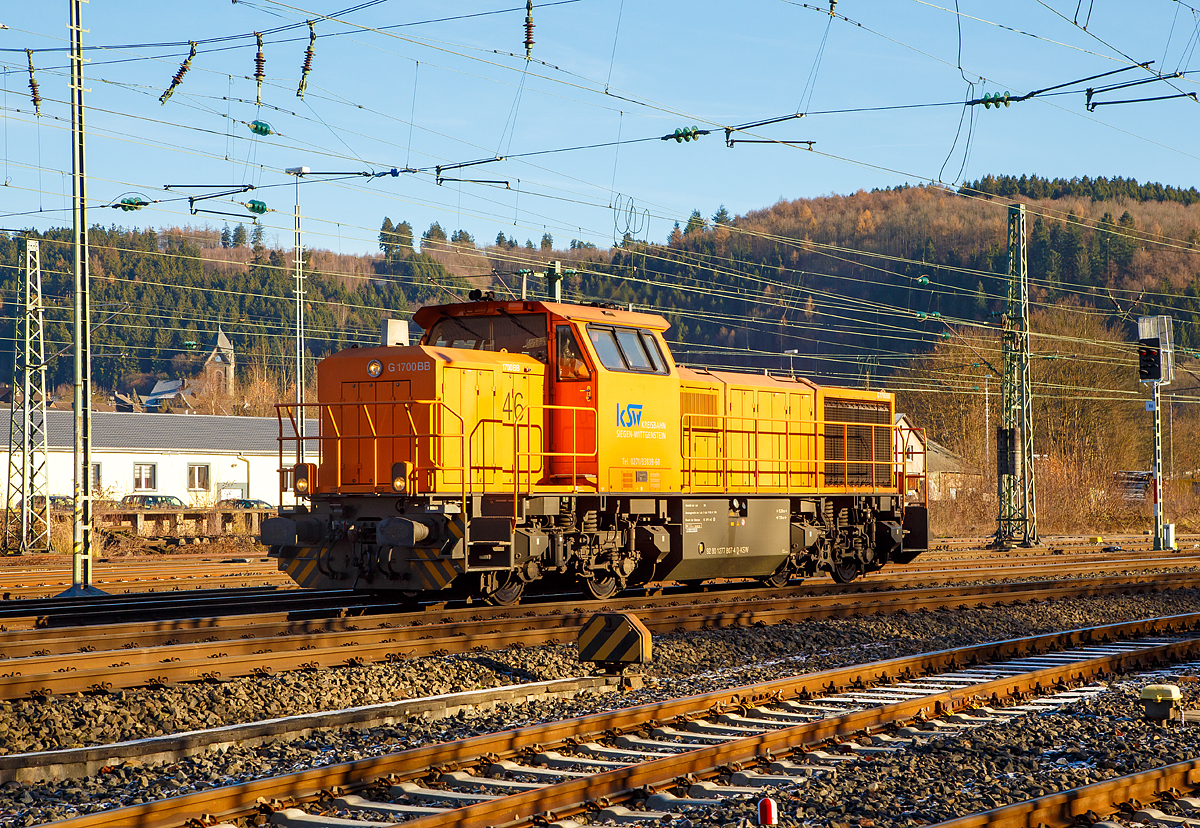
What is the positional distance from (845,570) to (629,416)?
6008 millimetres

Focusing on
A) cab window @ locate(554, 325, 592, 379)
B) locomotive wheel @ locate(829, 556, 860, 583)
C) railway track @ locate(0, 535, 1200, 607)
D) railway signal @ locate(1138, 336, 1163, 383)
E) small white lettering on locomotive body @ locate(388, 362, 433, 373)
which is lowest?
railway track @ locate(0, 535, 1200, 607)

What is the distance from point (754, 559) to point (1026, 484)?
17.3m

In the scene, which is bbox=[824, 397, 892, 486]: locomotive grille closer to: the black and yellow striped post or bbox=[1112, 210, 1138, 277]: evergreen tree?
the black and yellow striped post

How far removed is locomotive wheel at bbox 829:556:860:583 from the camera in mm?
18375

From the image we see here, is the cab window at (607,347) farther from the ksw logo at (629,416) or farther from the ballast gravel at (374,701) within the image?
the ballast gravel at (374,701)

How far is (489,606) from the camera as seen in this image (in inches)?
544

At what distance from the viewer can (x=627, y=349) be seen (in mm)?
14773

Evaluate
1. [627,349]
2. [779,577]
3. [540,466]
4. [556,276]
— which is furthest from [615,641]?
[556,276]

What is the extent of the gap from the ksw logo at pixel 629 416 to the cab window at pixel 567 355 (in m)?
0.70

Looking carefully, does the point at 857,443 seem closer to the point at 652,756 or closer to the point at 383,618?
the point at 383,618

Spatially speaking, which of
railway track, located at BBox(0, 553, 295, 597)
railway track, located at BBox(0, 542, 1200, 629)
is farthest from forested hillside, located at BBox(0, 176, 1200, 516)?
railway track, located at BBox(0, 553, 295, 597)

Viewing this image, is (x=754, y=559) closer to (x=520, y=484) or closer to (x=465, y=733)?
(x=520, y=484)

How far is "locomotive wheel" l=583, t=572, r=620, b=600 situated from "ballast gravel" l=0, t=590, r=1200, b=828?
3039 millimetres

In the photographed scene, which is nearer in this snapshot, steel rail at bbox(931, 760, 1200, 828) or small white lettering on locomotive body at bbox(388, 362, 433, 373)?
steel rail at bbox(931, 760, 1200, 828)
